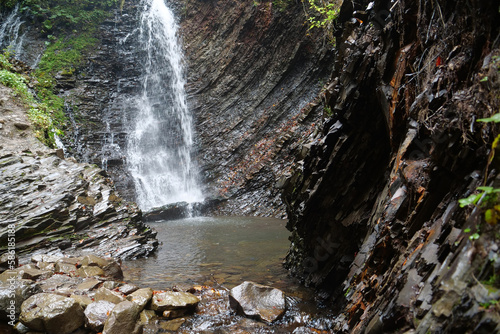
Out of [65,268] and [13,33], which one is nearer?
[65,268]

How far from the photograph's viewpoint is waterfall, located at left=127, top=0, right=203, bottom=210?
16.3m

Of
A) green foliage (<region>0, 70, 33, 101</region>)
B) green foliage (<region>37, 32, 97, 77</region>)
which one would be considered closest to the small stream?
green foliage (<region>0, 70, 33, 101</region>)

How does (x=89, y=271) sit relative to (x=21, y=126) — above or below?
below

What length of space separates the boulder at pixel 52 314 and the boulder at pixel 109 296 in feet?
1.49

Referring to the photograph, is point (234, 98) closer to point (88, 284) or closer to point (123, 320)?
point (88, 284)

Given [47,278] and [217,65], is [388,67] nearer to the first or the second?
[47,278]

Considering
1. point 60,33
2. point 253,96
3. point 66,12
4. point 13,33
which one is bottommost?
point 253,96

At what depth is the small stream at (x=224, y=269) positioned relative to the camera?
13.3ft

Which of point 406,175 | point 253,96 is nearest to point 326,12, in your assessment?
point 253,96

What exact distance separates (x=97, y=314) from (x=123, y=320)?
38 centimetres

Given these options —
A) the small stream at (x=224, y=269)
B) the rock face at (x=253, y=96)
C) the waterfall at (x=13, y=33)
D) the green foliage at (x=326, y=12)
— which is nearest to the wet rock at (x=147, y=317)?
the small stream at (x=224, y=269)

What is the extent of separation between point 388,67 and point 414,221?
7.38 ft

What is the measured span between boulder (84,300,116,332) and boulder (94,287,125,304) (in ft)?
0.66

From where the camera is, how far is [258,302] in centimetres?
428
